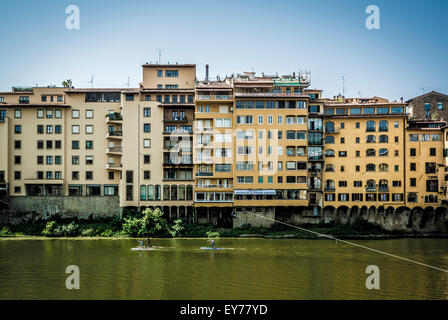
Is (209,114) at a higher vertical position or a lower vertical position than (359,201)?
higher

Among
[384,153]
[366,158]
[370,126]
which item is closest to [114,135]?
[366,158]

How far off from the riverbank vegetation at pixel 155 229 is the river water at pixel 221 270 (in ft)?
12.6

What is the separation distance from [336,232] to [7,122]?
1916 inches

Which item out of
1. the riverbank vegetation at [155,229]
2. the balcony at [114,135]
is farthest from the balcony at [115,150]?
the riverbank vegetation at [155,229]

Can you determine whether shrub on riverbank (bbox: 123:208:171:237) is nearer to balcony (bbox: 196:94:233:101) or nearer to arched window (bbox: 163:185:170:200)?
arched window (bbox: 163:185:170:200)

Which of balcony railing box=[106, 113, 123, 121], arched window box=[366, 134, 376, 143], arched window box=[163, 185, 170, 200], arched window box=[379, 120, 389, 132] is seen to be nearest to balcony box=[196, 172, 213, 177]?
arched window box=[163, 185, 170, 200]

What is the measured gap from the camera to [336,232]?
193 feet

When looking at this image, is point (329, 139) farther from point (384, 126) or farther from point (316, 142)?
point (384, 126)

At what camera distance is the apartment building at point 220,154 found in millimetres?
60469

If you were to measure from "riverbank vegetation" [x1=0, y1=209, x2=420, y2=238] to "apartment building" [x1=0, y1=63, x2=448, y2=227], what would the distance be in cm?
189

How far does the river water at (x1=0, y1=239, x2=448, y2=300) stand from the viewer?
3159 centimetres

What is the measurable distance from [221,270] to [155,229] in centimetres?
2061
